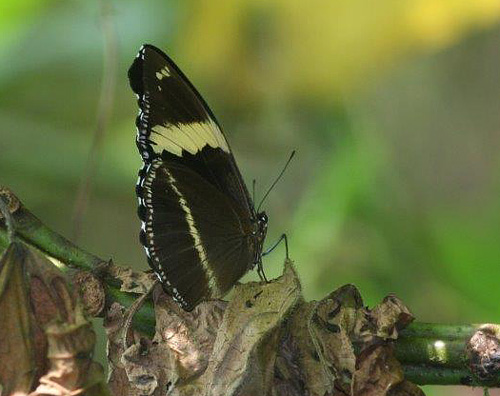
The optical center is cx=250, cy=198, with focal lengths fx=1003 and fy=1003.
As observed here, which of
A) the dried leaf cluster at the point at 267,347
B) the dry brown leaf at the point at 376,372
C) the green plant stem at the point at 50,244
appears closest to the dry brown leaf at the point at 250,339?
the dried leaf cluster at the point at 267,347

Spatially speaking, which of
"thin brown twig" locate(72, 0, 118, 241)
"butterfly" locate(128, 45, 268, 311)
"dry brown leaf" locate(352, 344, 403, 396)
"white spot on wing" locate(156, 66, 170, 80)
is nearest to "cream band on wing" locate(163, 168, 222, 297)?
"butterfly" locate(128, 45, 268, 311)

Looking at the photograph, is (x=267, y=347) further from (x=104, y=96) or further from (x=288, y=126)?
(x=288, y=126)

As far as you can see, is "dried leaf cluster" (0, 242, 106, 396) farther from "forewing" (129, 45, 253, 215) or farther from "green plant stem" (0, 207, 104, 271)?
"forewing" (129, 45, 253, 215)

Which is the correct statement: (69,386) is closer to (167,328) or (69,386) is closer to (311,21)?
(167,328)

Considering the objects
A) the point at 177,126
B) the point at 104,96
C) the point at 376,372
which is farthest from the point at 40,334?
the point at 104,96

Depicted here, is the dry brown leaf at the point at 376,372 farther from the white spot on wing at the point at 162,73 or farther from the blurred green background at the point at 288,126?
the blurred green background at the point at 288,126

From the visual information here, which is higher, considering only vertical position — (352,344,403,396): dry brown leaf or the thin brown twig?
the thin brown twig

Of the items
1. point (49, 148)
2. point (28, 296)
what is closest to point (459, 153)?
point (49, 148)
